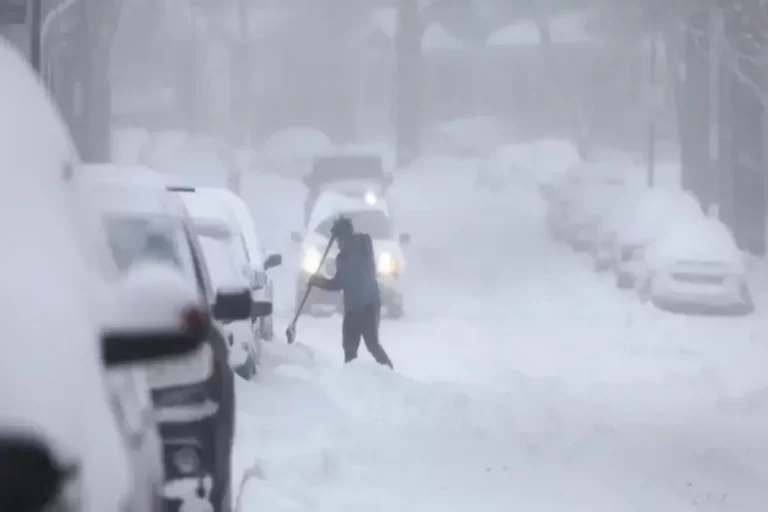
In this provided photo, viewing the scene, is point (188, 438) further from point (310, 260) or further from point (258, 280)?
point (310, 260)

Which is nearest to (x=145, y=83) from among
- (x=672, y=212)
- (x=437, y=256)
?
(x=437, y=256)

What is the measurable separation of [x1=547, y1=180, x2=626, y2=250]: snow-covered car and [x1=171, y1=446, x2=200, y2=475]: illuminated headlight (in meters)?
23.7

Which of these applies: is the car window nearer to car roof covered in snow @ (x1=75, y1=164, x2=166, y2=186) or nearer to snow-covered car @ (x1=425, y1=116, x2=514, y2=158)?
car roof covered in snow @ (x1=75, y1=164, x2=166, y2=186)

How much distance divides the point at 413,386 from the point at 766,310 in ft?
39.3

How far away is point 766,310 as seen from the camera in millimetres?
21812

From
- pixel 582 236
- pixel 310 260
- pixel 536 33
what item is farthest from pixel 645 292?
pixel 536 33

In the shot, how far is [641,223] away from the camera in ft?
79.5

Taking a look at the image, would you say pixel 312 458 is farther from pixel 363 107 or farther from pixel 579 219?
pixel 363 107

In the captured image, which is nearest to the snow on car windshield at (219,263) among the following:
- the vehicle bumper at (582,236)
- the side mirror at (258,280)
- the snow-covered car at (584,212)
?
the side mirror at (258,280)

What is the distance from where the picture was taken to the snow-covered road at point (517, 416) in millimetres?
7711

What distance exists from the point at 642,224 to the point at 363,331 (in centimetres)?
1259

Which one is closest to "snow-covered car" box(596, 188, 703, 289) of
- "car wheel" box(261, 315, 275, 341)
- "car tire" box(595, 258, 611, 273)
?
"car tire" box(595, 258, 611, 273)

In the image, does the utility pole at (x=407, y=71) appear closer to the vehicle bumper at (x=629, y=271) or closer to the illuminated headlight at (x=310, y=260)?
the vehicle bumper at (x=629, y=271)

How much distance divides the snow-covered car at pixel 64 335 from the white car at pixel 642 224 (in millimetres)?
19443
